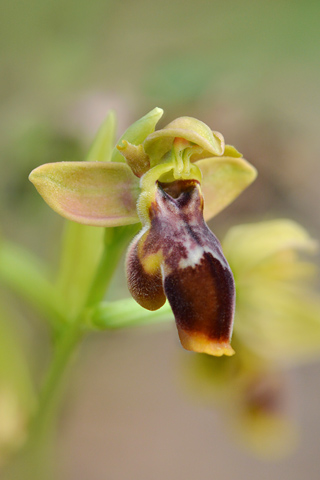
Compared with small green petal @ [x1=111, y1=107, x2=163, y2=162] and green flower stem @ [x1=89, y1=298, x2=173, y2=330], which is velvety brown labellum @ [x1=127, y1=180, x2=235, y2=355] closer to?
small green petal @ [x1=111, y1=107, x2=163, y2=162]

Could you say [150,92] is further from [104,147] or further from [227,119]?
[104,147]

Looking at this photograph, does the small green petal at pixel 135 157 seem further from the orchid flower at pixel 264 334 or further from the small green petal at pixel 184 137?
the orchid flower at pixel 264 334

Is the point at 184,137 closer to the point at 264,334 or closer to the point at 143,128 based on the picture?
the point at 143,128

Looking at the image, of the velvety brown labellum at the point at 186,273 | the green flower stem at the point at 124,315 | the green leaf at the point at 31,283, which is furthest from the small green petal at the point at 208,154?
the green leaf at the point at 31,283

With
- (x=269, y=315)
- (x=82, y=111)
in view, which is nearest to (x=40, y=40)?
(x=82, y=111)

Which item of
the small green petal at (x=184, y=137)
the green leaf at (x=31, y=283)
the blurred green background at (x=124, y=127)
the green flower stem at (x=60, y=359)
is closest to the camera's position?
the small green petal at (x=184, y=137)

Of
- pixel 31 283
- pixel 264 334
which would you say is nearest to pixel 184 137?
pixel 31 283

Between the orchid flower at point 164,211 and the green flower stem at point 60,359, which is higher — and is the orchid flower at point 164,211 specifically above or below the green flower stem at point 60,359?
above
